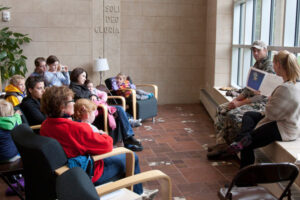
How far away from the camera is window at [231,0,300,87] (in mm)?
4465

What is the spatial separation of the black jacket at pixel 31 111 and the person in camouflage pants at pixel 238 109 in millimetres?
2170

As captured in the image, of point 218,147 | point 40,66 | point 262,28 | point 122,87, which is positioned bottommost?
point 218,147

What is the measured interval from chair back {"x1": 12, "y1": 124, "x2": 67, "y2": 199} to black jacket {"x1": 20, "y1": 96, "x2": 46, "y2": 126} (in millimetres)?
1302

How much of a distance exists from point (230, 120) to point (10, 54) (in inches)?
174

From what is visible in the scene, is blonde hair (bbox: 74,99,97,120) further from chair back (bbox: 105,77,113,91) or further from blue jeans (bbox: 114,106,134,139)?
chair back (bbox: 105,77,113,91)

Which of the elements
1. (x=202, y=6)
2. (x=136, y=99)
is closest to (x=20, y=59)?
(x=136, y=99)

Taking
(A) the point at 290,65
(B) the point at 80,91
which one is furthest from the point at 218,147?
(B) the point at 80,91

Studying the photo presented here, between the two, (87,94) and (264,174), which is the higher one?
(87,94)

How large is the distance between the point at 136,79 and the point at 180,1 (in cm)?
201

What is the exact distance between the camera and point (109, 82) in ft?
21.0

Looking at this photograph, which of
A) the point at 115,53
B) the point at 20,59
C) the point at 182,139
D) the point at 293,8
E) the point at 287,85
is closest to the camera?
the point at 287,85

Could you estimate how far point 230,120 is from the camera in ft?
14.6

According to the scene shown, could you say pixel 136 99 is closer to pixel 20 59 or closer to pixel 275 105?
pixel 20 59

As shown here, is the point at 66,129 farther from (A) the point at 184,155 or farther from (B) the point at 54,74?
(B) the point at 54,74
